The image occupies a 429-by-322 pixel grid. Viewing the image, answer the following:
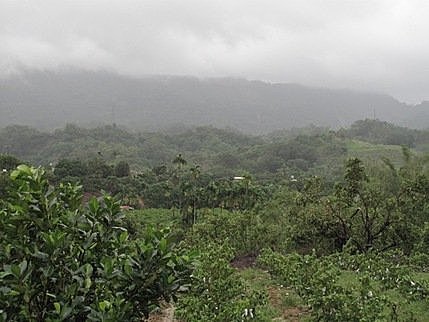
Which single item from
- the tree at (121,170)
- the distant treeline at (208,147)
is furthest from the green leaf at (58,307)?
the distant treeline at (208,147)

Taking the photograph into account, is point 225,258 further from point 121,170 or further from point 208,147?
point 208,147

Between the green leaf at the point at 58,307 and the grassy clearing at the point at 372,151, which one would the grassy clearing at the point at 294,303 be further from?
the grassy clearing at the point at 372,151

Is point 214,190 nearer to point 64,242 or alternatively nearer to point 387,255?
point 387,255

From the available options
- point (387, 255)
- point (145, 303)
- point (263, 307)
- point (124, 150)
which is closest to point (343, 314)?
point (263, 307)

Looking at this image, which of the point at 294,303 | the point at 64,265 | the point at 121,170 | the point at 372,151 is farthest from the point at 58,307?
the point at 372,151

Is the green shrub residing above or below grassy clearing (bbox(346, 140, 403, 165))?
above

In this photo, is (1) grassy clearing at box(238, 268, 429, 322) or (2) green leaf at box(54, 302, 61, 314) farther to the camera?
(1) grassy clearing at box(238, 268, 429, 322)

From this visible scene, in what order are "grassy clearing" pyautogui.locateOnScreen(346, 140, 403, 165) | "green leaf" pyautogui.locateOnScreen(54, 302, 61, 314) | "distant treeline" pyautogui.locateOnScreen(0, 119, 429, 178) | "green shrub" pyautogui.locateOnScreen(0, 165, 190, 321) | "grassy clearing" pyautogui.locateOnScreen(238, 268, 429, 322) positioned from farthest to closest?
1. "distant treeline" pyautogui.locateOnScreen(0, 119, 429, 178)
2. "grassy clearing" pyautogui.locateOnScreen(346, 140, 403, 165)
3. "grassy clearing" pyautogui.locateOnScreen(238, 268, 429, 322)
4. "green shrub" pyautogui.locateOnScreen(0, 165, 190, 321)
5. "green leaf" pyautogui.locateOnScreen(54, 302, 61, 314)

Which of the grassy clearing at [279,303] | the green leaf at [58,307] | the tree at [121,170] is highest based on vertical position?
the green leaf at [58,307]

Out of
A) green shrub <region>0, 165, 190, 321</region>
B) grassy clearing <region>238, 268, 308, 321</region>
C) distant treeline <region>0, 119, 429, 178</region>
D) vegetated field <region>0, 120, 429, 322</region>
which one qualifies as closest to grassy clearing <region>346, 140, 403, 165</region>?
distant treeline <region>0, 119, 429, 178</region>

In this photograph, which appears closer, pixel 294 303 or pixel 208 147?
pixel 294 303

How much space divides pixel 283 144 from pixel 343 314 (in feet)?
289

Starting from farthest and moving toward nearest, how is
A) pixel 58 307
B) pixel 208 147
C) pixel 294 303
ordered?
pixel 208 147 < pixel 294 303 < pixel 58 307

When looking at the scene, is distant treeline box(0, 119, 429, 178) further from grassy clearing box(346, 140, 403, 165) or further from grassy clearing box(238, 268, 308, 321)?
grassy clearing box(238, 268, 308, 321)
